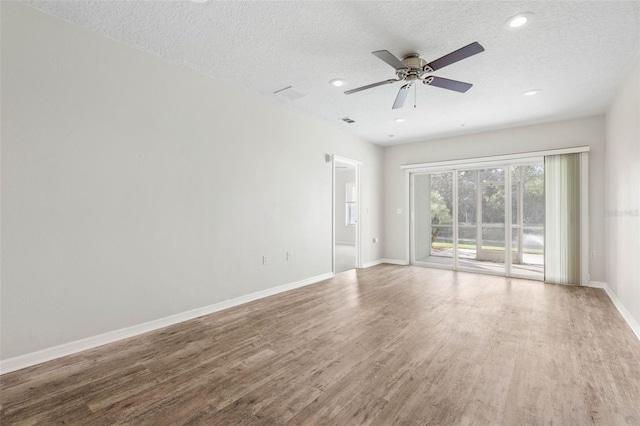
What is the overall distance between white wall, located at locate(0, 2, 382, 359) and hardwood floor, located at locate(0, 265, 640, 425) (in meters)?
0.46

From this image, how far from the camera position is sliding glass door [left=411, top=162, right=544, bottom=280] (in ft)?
18.6

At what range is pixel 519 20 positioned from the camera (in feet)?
8.43

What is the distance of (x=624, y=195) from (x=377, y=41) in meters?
3.62

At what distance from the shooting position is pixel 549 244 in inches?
211

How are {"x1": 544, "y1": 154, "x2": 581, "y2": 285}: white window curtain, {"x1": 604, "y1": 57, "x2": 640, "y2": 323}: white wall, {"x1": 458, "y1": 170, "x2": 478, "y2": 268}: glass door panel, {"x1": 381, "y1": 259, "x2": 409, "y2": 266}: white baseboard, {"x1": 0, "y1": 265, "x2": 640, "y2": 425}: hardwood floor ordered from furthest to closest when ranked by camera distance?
1. {"x1": 381, "y1": 259, "x2": 409, "y2": 266}: white baseboard
2. {"x1": 458, "y1": 170, "x2": 478, "y2": 268}: glass door panel
3. {"x1": 544, "y1": 154, "x2": 581, "y2": 285}: white window curtain
4. {"x1": 604, "y1": 57, "x2": 640, "y2": 323}: white wall
5. {"x1": 0, "y1": 265, "x2": 640, "y2": 425}: hardwood floor

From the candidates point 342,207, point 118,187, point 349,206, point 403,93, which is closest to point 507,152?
point 403,93

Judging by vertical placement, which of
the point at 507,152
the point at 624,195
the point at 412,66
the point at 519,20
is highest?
the point at 519,20

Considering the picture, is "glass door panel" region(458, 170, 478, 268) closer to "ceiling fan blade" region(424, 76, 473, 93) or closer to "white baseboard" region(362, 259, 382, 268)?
"white baseboard" region(362, 259, 382, 268)

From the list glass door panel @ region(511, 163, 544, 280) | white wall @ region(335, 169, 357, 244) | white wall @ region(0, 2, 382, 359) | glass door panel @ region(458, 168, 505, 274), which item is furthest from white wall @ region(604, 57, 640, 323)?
white wall @ region(335, 169, 357, 244)

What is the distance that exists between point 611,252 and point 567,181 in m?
1.28

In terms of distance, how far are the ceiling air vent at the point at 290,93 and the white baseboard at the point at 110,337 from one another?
2796 millimetres

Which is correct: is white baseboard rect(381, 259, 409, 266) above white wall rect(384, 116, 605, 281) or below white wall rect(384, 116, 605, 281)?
below

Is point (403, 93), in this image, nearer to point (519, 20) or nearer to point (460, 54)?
point (460, 54)

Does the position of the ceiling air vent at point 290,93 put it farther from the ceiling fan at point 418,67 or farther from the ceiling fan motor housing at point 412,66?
the ceiling fan motor housing at point 412,66
